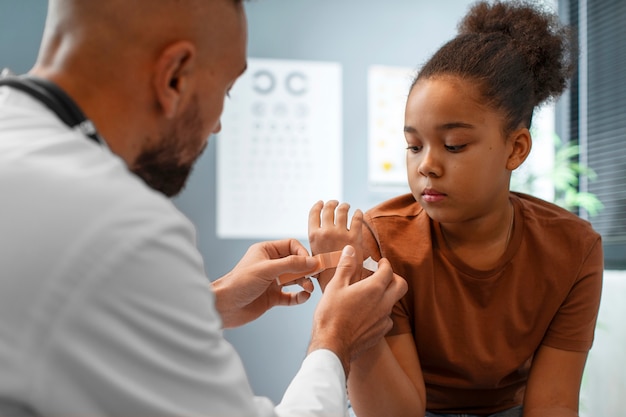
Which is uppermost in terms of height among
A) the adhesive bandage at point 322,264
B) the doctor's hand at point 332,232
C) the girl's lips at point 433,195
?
the girl's lips at point 433,195

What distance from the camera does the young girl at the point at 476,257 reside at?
4.27 ft

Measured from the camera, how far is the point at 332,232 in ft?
4.13

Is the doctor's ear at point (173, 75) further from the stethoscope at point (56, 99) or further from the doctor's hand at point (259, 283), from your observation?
the doctor's hand at point (259, 283)

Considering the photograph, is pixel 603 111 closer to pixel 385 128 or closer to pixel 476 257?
pixel 385 128

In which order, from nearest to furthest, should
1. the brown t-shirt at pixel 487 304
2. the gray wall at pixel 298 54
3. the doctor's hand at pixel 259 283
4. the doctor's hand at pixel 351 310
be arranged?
the doctor's hand at pixel 351 310, the doctor's hand at pixel 259 283, the brown t-shirt at pixel 487 304, the gray wall at pixel 298 54

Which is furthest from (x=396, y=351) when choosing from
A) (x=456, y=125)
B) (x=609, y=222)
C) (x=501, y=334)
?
(x=609, y=222)

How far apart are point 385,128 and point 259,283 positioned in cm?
240

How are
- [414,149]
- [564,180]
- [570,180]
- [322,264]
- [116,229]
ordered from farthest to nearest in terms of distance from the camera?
1. [570,180]
2. [564,180]
3. [414,149]
4. [322,264]
5. [116,229]

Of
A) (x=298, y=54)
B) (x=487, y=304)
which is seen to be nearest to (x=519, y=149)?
(x=487, y=304)

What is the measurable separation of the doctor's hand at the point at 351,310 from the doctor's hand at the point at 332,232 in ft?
0.25

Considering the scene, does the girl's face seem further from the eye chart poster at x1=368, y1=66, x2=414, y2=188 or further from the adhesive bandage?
the eye chart poster at x1=368, y1=66, x2=414, y2=188

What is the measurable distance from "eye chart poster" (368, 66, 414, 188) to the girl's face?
214cm

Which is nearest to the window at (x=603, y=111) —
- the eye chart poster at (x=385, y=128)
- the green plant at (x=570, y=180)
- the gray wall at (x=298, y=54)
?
the green plant at (x=570, y=180)

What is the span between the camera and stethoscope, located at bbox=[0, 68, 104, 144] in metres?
0.72
